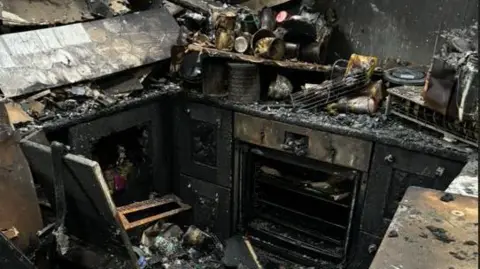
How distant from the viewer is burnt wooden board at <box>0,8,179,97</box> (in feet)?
9.54

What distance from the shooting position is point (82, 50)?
10.4 feet

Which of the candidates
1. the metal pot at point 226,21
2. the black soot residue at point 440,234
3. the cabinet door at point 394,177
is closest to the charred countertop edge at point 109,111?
the metal pot at point 226,21

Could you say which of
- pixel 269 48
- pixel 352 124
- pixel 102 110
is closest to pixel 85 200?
pixel 102 110

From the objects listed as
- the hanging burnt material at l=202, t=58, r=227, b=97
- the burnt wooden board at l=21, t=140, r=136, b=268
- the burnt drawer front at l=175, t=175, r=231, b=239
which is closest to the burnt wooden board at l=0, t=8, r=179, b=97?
the hanging burnt material at l=202, t=58, r=227, b=97

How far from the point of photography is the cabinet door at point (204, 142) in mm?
3342

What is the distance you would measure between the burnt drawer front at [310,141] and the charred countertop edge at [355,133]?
0.04 m

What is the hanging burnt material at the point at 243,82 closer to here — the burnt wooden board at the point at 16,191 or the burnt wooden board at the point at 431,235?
the burnt wooden board at the point at 16,191

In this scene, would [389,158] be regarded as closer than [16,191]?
No

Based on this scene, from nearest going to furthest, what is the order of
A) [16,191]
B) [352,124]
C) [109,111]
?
[16,191] → [352,124] → [109,111]

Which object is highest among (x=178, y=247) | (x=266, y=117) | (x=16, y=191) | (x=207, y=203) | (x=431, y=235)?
(x=431, y=235)

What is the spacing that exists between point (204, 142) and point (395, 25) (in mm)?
1445

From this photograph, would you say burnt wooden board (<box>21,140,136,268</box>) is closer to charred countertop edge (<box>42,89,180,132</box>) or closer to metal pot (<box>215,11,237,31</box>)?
charred countertop edge (<box>42,89,180,132</box>)

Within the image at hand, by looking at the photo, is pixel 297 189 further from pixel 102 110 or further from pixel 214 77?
pixel 102 110

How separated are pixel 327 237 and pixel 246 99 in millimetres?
1035
